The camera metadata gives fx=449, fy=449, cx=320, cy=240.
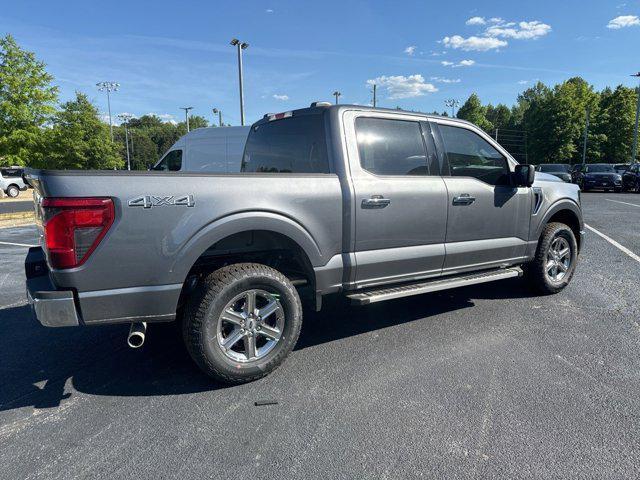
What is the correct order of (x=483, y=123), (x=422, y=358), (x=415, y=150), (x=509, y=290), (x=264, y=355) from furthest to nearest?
(x=483, y=123) < (x=509, y=290) < (x=415, y=150) < (x=422, y=358) < (x=264, y=355)

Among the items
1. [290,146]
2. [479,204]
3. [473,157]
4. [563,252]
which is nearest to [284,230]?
[290,146]

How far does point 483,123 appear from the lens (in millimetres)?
80812

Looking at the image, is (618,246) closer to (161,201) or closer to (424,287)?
(424,287)

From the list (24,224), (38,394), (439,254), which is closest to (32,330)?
(38,394)

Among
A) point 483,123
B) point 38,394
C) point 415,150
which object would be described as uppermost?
point 483,123

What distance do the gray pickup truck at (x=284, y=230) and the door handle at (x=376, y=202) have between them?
0.04 ft

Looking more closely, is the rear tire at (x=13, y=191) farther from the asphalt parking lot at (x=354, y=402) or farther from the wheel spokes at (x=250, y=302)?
the wheel spokes at (x=250, y=302)

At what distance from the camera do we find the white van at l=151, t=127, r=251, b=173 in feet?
39.9

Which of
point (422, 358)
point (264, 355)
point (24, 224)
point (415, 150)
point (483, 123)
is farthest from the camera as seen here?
point (483, 123)

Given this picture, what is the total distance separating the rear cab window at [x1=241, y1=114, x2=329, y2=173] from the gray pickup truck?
0.02m

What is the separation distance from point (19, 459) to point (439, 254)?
3.32 metres

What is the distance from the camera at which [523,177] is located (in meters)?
4.48

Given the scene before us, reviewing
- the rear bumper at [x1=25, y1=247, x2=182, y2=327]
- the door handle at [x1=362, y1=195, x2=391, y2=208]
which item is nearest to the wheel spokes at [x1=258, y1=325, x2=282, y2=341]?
the rear bumper at [x1=25, y1=247, x2=182, y2=327]

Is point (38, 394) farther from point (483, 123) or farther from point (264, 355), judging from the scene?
point (483, 123)
